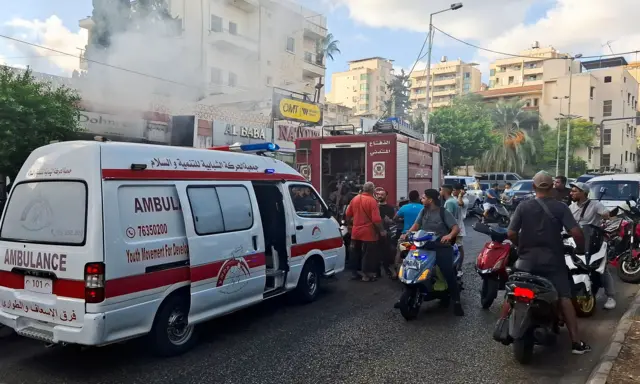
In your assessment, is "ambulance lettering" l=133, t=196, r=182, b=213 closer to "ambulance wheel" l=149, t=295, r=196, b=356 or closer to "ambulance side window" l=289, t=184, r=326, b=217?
"ambulance wheel" l=149, t=295, r=196, b=356

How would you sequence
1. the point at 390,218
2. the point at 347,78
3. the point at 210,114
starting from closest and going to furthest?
the point at 390,218 → the point at 210,114 → the point at 347,78

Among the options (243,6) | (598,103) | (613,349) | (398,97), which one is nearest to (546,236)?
(613,349)

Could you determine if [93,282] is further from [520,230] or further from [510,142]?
[510,142]

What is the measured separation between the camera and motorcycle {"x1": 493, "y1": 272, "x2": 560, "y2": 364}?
13.7 feet

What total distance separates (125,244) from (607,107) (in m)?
61.5

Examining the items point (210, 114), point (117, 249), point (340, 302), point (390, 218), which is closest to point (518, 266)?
point (340, 302)

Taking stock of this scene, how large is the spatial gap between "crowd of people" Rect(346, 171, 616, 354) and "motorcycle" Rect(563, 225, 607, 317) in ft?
0.76

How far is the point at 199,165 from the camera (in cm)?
500

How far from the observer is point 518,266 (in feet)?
Answer: 14.8

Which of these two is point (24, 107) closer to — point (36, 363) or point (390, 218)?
point (36, 363)

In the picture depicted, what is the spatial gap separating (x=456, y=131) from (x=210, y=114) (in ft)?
77.3

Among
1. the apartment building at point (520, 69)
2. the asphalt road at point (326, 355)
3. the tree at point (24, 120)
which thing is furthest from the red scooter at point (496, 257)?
the apartment building at point (520, 69)

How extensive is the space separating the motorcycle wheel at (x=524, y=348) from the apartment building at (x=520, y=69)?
8319 cm

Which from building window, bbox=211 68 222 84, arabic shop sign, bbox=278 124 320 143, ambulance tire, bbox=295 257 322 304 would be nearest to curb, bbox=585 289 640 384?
ambulance tire, bbox=295 257 322 304
